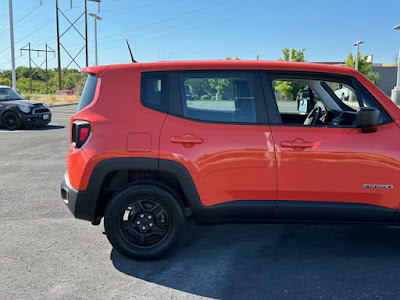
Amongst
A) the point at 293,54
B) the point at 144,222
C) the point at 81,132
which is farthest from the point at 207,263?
the point at 293,54

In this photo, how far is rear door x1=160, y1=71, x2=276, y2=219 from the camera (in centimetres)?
336

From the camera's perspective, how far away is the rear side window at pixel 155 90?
348 cm

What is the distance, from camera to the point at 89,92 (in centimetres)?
361

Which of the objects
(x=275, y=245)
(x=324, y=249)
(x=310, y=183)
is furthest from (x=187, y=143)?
(x=324, y=249)

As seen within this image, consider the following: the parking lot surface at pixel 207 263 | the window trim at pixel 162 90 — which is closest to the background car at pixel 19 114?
the parking lot surface at pixel 207 263

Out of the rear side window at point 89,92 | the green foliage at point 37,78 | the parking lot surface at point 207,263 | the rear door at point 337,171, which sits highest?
the green foliage at point 37,78

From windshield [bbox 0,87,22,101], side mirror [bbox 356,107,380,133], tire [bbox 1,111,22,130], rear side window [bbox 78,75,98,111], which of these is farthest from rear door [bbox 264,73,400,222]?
windshield [bbox 0,87,22,101]

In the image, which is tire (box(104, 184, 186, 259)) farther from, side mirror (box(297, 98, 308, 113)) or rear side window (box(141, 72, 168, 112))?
side mirror (box(297, 98, 308, 113))

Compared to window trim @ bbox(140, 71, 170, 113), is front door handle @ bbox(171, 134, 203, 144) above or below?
below

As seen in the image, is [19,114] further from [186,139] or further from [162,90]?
[186,139]

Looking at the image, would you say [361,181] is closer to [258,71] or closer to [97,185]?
[258,71]

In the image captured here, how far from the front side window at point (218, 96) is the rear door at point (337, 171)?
268 millimetres

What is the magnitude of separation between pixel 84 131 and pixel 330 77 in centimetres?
229

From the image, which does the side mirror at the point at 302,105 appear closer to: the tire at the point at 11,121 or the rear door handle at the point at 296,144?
the rear door handle at the point at 296,144
